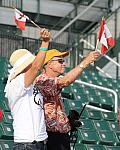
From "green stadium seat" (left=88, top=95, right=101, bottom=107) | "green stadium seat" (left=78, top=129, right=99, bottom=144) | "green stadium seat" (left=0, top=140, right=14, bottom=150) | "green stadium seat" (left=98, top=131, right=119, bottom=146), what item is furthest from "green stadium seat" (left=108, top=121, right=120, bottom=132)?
"green stadium seat" (left=0, top=140, right=14, bottom=150)

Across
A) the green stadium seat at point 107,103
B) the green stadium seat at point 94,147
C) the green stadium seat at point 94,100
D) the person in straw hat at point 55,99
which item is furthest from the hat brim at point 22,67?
the green stadium seat at point 107,103

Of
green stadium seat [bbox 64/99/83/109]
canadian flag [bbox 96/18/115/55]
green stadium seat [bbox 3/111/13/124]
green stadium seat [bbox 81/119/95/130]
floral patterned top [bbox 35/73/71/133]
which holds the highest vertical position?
canadian flag [bbox 96/18/115/55]

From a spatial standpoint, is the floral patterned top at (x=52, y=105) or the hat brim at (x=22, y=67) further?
the floral patterned top at (x=52, y=105)

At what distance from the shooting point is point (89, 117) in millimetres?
9203

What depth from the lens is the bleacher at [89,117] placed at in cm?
754

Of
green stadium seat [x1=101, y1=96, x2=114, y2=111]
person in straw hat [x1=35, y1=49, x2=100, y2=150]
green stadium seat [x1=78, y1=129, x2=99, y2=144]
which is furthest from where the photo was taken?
green stadium seat [x1=101, y1=96, x2=114, y2=111]

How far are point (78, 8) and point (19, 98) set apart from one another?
484 inches

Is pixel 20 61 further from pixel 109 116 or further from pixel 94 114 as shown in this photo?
pixel 109 116

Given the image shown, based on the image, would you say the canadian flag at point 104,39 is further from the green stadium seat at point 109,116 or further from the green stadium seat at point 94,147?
the green stadium seat at point 109,116

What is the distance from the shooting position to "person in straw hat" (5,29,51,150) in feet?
13.5

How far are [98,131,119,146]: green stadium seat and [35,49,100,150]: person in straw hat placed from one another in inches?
151

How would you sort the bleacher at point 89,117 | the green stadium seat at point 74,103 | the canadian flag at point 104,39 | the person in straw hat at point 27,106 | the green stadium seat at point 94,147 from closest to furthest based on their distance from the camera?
the person in straw hat at point 27,106 < the canadian flag at point 104,39 < the bleacher at point 89,117 < the green stadium seat at point 94,147 < the green stadium seat at point 74,103

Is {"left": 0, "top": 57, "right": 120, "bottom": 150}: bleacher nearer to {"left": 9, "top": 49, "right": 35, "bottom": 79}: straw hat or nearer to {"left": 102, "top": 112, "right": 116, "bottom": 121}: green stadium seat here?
{"left": 102, "top": 112, "right": 116, "bottom": 121}: green stadium seat

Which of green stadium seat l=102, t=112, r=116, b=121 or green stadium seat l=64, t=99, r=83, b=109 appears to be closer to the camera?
green stadium seat l=64, t=99, r=83, b=109
